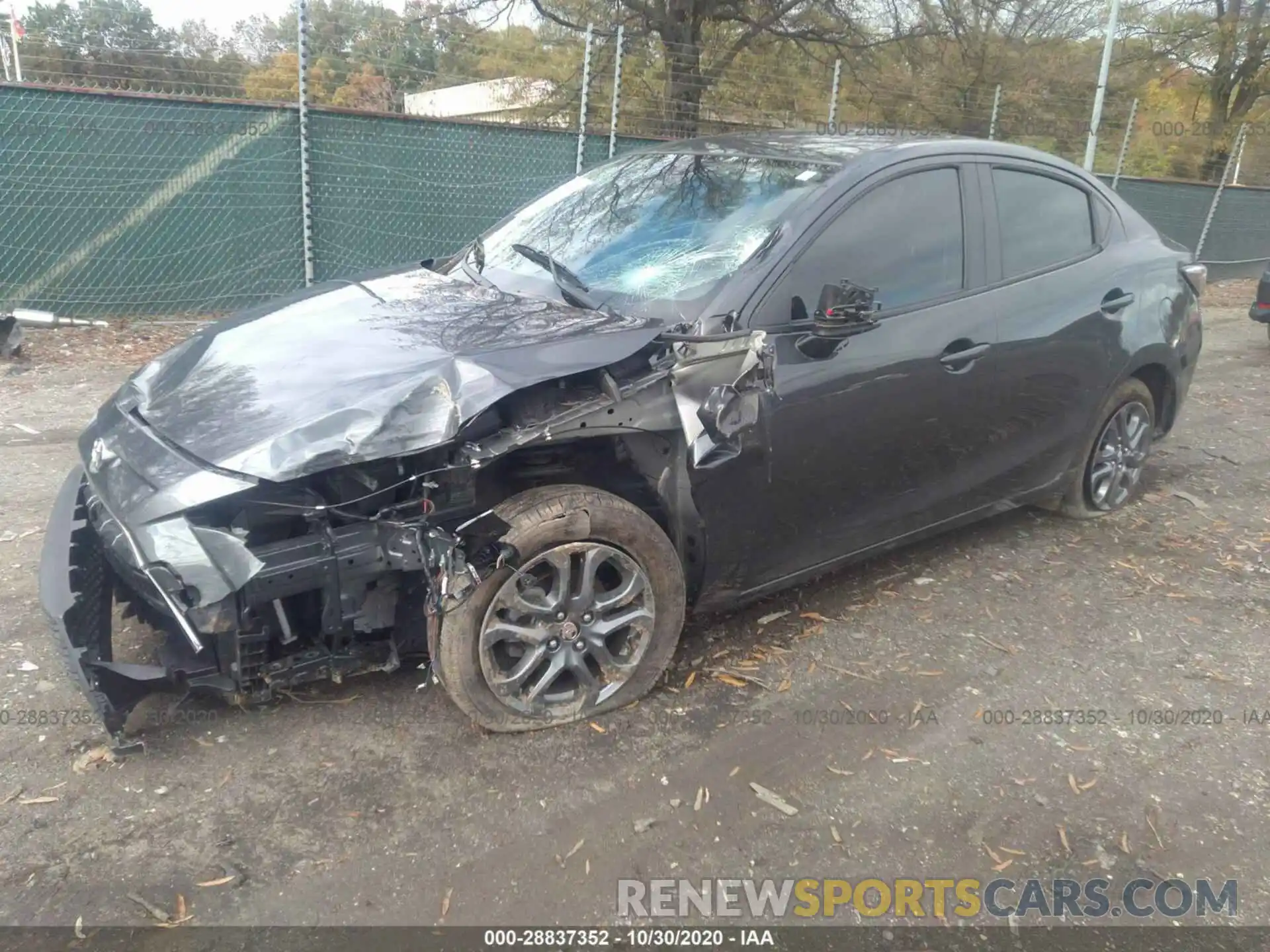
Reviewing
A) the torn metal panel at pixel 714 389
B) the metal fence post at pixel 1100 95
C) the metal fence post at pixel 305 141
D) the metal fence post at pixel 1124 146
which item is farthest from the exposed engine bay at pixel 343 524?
the metal fence post at pixel 1124 146

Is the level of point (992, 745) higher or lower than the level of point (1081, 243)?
lower

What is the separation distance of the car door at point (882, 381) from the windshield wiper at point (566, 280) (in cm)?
64

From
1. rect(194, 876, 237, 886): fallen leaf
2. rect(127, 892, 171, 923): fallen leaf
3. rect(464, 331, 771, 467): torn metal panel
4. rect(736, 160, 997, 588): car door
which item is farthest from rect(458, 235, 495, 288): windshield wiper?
rect(127, 892, 171, 923): fallen leaf

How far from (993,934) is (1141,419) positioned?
3.34m

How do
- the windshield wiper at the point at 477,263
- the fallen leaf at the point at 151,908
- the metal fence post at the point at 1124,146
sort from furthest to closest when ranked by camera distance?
the metal fence post at the point at 1124,146 → the windshield wiper at the point at 477,263 → the fallen leaf at the point at 151,908

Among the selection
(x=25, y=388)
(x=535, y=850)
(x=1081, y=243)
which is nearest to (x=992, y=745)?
(x=535, y=850)

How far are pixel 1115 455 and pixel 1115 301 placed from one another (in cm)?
87

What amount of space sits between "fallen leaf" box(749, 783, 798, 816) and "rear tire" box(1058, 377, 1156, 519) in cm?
266

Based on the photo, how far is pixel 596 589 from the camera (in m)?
3.03

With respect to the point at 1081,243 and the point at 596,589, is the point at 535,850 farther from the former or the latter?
the point at 1081,243

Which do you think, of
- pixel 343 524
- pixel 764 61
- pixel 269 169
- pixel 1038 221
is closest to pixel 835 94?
pixel 764 61

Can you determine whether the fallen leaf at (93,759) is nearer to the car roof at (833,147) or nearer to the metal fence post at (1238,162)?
the car roof at (833,147)

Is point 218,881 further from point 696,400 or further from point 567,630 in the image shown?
point 696,400

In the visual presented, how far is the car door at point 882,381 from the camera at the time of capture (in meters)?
3.20
